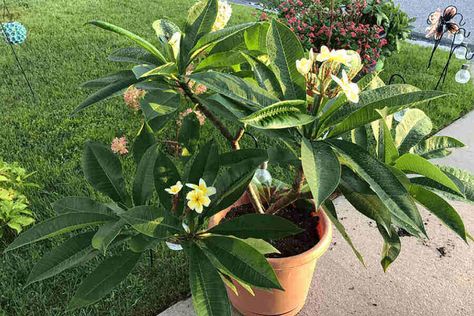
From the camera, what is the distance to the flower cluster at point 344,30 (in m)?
3.55

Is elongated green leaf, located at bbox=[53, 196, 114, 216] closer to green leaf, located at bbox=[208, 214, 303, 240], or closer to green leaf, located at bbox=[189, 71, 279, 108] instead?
green leaf, located at bbox=[208, 214, 303, 240]

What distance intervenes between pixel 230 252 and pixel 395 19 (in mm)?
3262

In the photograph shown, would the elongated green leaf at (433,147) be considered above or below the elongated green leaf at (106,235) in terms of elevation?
above

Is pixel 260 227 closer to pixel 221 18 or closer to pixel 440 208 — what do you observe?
pixel 440 208

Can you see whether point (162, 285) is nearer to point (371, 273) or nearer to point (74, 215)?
point (74, 215)

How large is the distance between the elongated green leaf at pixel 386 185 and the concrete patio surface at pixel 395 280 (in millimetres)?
968

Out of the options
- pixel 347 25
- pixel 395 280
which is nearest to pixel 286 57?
pixel 395 280

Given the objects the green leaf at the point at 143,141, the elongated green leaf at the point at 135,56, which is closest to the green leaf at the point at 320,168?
the elongated green leaf at the point at 135,56

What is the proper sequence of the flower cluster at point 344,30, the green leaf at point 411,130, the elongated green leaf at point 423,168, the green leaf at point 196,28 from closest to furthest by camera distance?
1. the elongated green leaf at point 423,168
2. the green leaf at point 196,28
3. the green leaf at point 411,130
4. the flower cluster at point 344,30

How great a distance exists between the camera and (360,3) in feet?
12.5

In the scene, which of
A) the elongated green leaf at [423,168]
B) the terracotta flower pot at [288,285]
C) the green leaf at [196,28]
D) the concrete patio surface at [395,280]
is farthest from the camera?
the concrete patio surface at [395,280]

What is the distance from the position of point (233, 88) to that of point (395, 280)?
4.74ft

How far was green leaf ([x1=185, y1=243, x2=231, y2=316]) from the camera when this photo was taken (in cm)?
125

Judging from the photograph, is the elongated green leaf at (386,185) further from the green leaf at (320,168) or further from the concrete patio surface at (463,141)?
the concrete patio surface at (463,141)
